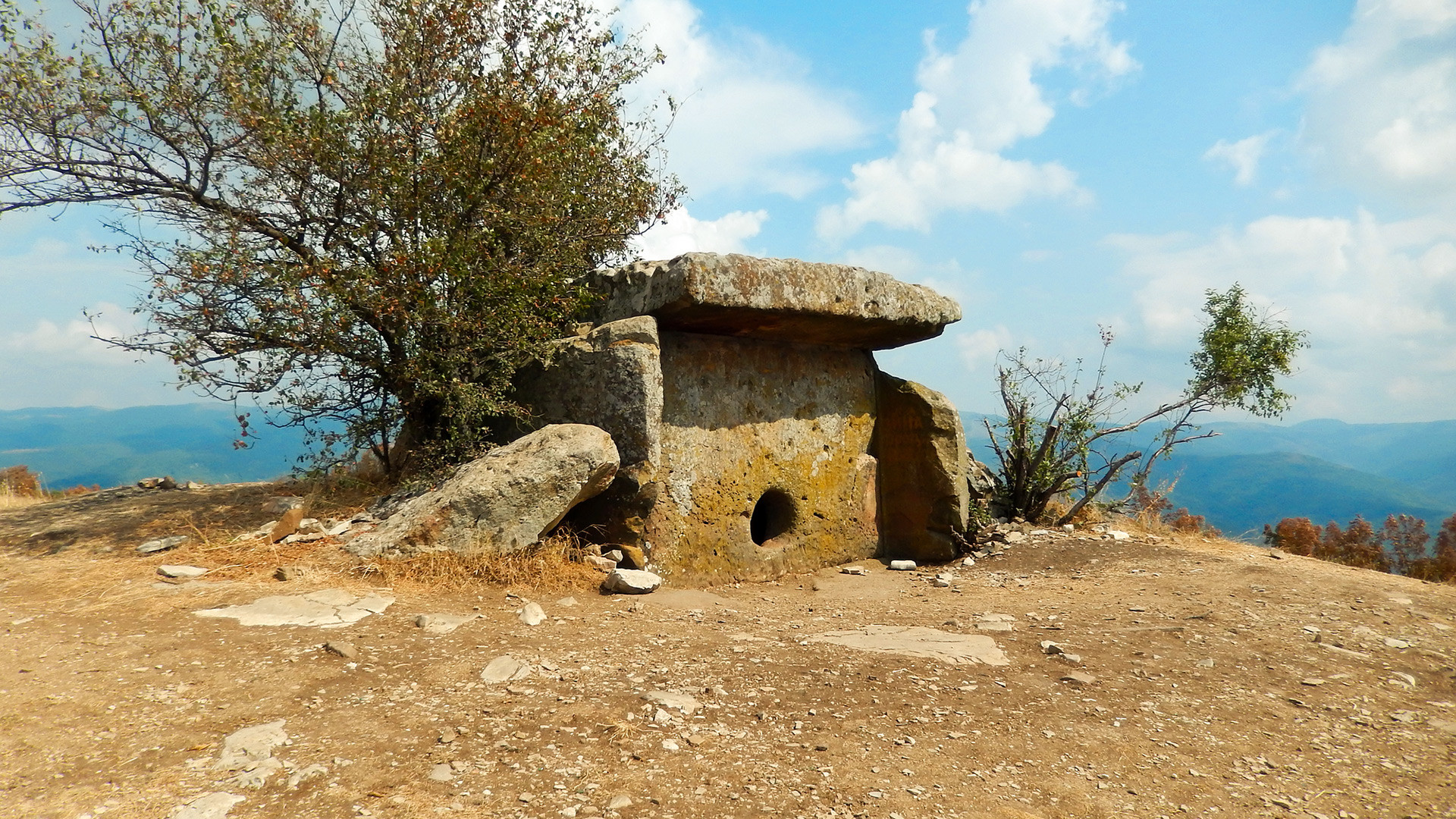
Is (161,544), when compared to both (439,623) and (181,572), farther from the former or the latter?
(439,623)

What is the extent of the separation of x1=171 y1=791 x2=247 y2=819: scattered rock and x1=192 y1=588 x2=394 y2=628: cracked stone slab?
1.59m

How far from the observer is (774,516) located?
781cm

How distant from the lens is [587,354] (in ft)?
21.4

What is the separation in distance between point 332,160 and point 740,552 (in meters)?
4.75

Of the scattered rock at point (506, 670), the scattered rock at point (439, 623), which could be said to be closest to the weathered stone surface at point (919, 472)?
the scattered rock at point (439, 623)

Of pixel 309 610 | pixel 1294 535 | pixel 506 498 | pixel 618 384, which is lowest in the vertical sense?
pixel 1294 535

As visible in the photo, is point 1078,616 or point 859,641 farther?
point 1078,616

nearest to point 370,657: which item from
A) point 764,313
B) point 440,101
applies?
point 764,313

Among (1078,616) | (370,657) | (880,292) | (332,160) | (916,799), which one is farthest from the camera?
(880,292)

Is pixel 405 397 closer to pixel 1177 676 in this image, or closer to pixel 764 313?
pixel 764 313

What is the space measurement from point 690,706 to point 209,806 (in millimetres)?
1822

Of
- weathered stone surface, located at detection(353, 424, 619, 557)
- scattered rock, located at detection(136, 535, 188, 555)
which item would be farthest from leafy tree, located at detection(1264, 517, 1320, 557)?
scattered rock, located at detection(136, 535, 188, 555)

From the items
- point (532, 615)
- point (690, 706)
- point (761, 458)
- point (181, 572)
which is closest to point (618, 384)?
point (761, 458)

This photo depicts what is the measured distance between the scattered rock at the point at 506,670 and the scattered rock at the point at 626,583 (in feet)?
5.55
